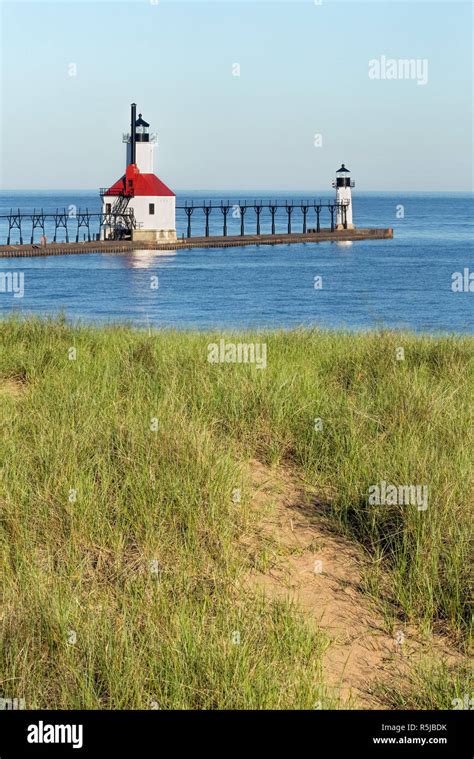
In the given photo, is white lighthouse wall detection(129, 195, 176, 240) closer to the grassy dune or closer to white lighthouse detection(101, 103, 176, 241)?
white lighthouse detection(101, 103, 176, 241)

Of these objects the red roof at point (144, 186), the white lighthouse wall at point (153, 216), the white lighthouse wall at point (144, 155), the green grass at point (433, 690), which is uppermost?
the white lighthouse wall at point (144, 155)

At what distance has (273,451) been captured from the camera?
26.2ft

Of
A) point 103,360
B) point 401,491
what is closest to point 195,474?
point 401,491

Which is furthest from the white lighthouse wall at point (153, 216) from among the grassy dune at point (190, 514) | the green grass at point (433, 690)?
the green grass at point (433, 690)

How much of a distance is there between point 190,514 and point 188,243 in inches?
3421

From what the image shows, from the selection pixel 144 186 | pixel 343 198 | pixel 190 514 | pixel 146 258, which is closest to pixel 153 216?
pixel 144 186

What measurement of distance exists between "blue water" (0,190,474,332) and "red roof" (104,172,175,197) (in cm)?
528

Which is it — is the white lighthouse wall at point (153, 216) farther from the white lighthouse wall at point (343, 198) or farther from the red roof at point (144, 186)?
the white lighthouse wall at point (343, 198)

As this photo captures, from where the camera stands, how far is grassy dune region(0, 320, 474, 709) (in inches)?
190

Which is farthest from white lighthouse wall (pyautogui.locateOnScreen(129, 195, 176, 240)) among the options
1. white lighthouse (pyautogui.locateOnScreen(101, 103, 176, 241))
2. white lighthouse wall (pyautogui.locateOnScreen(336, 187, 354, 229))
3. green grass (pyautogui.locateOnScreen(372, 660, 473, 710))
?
green grass (pyautogui.locateOnScreen(372, 660, 473, 710))

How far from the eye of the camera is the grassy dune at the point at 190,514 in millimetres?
4822

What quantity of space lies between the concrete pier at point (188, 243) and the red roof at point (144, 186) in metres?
4.49

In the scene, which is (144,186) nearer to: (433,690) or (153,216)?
(153,216)
